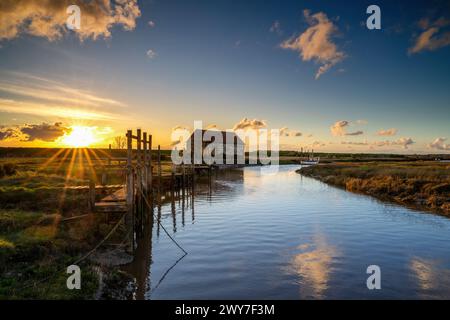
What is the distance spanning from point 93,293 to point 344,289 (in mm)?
7468

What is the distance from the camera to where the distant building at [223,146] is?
243ft

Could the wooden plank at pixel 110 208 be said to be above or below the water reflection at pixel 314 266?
above

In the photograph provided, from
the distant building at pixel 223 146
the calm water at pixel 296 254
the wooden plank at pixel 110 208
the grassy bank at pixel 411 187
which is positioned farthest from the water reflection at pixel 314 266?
the distant building at pixel 223 146

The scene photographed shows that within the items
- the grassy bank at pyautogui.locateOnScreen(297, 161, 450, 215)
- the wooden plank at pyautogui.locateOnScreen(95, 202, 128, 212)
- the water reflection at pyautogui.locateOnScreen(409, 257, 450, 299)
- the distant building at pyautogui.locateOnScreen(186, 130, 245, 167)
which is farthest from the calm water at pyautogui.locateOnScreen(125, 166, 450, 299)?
the distant building at pyautogui.locateOnScreen(186, 130, 245, 167)

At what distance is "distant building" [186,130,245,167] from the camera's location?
74.0 m

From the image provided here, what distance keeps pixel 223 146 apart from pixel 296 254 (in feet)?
→ 240

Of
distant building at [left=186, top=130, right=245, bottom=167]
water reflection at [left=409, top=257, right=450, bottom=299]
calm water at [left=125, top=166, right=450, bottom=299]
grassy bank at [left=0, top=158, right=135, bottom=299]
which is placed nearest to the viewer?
grassy bank at [left=0, top=158, right=135, bottom=299]

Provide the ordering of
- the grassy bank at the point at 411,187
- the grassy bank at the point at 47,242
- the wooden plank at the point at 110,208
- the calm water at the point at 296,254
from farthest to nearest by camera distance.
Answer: the grassy bank at the point at 411,187
the wooden plank at the point at 110,208
the calm water at the point at 296,254
the grassy bank at the point at 47,242

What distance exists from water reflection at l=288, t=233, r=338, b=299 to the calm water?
1.4 inches

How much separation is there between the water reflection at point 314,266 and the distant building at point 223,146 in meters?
53.0

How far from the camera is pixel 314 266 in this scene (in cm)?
1207

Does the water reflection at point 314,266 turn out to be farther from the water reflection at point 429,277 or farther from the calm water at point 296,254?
the water reflection at point 429,277

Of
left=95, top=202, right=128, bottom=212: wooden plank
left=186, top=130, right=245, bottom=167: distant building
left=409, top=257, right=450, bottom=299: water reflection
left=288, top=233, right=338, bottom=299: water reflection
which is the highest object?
left=186, top=130, right=245, bottom=167: distant building

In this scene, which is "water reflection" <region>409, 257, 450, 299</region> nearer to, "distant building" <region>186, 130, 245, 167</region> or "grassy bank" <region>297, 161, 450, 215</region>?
"grassy bank" <region>297, 161, 450, 215</region>
